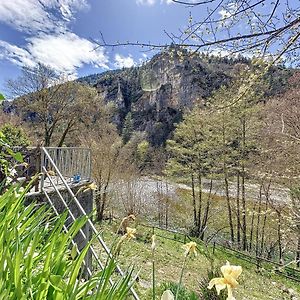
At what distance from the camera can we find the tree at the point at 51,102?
1797 cm

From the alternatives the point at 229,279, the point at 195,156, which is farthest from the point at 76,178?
the point at 195,156

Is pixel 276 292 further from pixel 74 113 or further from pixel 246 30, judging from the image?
pixel 74 113

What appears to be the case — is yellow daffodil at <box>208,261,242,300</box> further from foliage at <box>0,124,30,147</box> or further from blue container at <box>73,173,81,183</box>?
blue container at <box>73,173,81,183</box>

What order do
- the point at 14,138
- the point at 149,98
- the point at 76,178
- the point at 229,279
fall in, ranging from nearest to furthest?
1. the point at 229,279
2. the point at 14,138
3. the point at 76,178
4. the point at 149,98

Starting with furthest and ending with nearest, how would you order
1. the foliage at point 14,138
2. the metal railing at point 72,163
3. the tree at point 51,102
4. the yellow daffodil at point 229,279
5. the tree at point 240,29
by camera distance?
the tree at point 51,102, the metal railing at point 72,163, the foliage at point 14,138, the tree at point 240,29, the yellow daffodil at point 229,279

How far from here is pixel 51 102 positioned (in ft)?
60.2

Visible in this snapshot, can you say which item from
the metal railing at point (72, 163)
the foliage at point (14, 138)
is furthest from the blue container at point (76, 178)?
the foliage at point (14, 138)

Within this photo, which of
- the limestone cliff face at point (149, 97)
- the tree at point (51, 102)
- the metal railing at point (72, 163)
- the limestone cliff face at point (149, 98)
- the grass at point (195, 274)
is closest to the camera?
the metal railing at point (72, 163)

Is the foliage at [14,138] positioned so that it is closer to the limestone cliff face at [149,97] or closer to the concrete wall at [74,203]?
the concrete wall at [74,203]

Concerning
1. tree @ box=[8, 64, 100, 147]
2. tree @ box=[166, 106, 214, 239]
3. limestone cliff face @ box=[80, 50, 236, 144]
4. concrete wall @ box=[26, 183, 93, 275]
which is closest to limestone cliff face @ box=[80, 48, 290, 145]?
limestone cliff face @ box=[80, 50, 236, 144]

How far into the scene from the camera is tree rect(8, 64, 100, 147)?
18.0m

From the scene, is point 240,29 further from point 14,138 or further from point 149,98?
point 149,98

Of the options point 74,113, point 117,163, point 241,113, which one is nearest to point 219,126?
point 241,113

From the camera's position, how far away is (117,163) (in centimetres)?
1875
